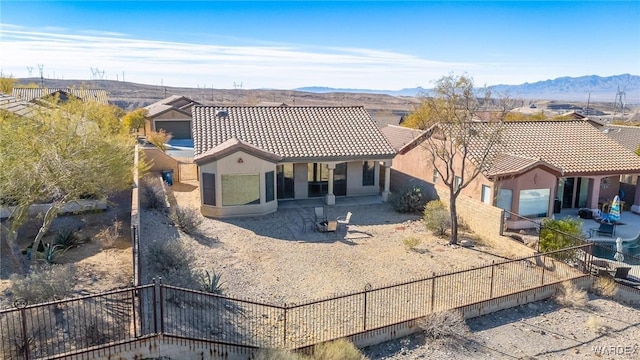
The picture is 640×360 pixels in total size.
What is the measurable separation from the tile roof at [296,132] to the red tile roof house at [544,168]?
327 centimetres

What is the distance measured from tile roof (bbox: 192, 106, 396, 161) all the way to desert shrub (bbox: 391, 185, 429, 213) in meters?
2.50

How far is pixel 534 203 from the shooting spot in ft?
77.6

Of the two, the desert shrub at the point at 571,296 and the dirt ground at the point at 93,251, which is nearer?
the dirt ground at the point at 93,251

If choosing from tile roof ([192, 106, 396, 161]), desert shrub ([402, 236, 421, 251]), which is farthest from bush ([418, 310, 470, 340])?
tile roof ([192, 106, 396, 161])

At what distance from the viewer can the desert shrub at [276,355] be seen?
1049 centimetres

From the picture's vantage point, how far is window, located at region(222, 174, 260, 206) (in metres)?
23.4

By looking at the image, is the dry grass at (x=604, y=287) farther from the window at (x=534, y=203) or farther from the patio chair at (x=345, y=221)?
the patio chair at (x=345, y=221)

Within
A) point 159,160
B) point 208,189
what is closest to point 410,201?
point 208,189

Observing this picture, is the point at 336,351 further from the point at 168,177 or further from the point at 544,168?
the point at 168,177

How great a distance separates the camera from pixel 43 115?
578 inches

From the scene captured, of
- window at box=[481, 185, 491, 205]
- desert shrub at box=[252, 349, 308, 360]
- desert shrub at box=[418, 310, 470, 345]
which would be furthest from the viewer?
window at box=[481, 185, 491, 205]

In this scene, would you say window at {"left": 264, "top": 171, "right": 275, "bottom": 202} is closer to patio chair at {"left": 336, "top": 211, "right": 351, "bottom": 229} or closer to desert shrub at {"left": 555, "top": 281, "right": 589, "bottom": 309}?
patio chair at {"left": 336, "top": 211, "right": 351, "bottom": 229}

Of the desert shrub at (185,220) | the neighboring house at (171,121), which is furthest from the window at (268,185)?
the neighboring house at (171,121)

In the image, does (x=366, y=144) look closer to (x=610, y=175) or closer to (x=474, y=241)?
(x=474, y=241)
